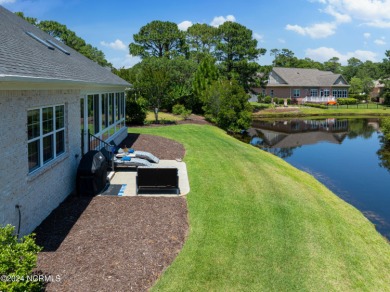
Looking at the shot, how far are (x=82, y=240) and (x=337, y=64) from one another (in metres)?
158

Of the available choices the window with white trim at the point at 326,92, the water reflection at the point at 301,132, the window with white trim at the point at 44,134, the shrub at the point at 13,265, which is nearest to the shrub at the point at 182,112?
the water reflection at the point at 301,132

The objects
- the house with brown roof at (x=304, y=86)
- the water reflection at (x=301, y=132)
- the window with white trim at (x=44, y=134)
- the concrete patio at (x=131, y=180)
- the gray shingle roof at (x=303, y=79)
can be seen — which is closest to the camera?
the window with white trim at (x=44, y=134)

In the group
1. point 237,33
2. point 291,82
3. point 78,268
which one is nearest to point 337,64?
point 291,82

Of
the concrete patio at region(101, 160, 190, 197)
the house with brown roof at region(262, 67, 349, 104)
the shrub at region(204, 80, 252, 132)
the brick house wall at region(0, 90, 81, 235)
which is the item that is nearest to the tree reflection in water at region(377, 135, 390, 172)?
the shrub at region(204, 80, 252, 132)

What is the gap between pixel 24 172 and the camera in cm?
848

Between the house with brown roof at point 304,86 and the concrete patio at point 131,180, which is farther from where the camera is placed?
the house with brown roof at point 304,86

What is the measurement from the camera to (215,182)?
47.2 ft

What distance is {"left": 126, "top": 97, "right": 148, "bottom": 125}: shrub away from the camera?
3272cm

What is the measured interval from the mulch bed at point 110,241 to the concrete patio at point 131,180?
597 millimetres

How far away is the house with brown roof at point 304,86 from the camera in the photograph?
73.8 meters

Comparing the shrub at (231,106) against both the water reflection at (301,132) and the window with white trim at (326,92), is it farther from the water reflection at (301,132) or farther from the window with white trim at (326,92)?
the window with white trim at (326,92)

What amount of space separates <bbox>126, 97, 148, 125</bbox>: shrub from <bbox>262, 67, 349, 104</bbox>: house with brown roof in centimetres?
4511

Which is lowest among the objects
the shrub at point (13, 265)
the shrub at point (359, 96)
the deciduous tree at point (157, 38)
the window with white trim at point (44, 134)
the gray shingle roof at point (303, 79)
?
the shrub at point (13, 265)

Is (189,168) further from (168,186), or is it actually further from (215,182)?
(168,186)
